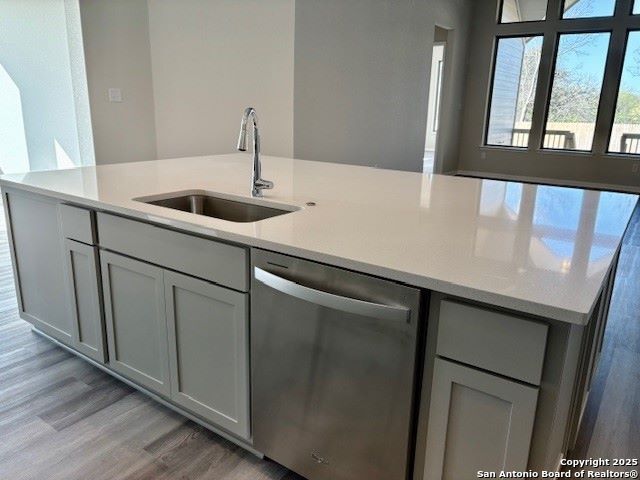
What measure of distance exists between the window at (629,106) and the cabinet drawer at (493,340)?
7.59 meters

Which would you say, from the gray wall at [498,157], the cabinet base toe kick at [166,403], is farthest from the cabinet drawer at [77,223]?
the gray wall at [498,157]

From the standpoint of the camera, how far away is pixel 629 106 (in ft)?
23.2

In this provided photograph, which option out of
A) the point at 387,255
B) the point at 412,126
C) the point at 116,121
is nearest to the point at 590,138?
the point at 412,126

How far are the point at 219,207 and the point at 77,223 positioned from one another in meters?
0.54

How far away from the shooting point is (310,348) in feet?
4.26

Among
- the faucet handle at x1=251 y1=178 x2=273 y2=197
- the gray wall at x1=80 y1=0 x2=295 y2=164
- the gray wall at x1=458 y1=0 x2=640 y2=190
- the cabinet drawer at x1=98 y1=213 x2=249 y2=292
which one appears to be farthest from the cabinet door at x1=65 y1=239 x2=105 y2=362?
the gray wall at x1=458 y1=0 x2=640 y2=190

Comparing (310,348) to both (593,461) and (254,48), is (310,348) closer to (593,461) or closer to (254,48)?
(593,461)

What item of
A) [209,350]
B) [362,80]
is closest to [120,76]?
[362,80]

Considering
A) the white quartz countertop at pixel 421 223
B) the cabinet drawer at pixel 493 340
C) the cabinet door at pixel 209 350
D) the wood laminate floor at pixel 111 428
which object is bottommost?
the wood laminate floor at pixel 111 428

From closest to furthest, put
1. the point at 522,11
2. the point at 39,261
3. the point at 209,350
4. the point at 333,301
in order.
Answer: the point at 333,301
the point at 209,350
the point at 39,261
the point at 522,11

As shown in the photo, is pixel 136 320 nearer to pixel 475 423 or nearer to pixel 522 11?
pixel 475 423

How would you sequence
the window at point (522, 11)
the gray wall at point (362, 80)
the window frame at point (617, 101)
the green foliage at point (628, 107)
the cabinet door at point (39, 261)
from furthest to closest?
1. the window at point (522, 11)
2. the green foliage at point (628, 107)
3. the window frame at point (617, 101)
4. the gray wall at point (362, 80)
5. the cabinet door at point (39, 261)

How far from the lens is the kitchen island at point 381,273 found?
101cm

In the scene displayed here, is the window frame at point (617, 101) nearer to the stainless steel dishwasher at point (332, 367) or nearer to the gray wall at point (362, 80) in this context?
the gray wall at point (362, 80)
